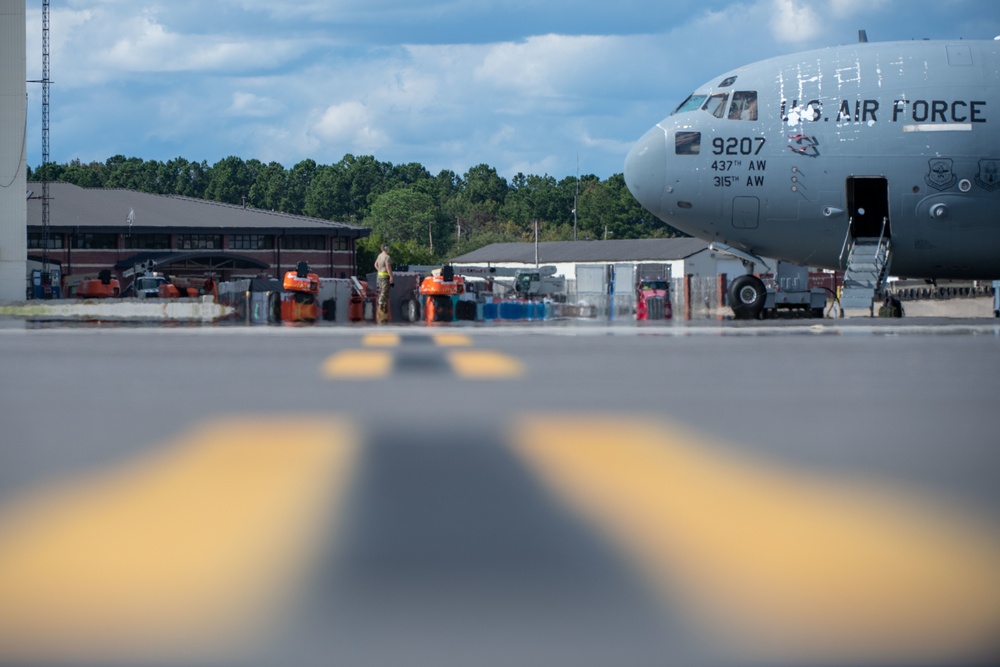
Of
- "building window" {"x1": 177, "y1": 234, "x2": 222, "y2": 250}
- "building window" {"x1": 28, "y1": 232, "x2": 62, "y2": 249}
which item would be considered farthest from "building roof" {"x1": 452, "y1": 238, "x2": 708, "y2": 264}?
"building window" {"x1": 28, "y1": 232, "x2": 62, "y2": 249}

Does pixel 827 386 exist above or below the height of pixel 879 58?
below

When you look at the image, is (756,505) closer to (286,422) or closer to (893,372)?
(286,422)

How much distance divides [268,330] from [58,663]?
17930mm

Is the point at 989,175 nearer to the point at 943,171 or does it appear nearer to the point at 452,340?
the point at 943,171

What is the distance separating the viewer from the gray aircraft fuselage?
24234 mm

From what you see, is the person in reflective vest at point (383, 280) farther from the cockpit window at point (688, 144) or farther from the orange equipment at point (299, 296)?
the cockpit window at point (688, 144)

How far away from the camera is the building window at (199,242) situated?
274 feet

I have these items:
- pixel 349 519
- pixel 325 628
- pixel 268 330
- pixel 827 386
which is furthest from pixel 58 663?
pixel 268 330

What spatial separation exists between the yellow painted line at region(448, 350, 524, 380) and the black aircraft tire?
13.3m

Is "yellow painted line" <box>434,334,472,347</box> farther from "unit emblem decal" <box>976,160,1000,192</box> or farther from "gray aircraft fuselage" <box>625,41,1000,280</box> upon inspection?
"unit emblem decal" <box>976,160,1000,192</box>

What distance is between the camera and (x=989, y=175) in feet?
79.8

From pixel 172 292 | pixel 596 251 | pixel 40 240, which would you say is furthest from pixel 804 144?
pixel 596 251

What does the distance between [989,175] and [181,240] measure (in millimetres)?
65852

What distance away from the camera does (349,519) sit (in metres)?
4.25
